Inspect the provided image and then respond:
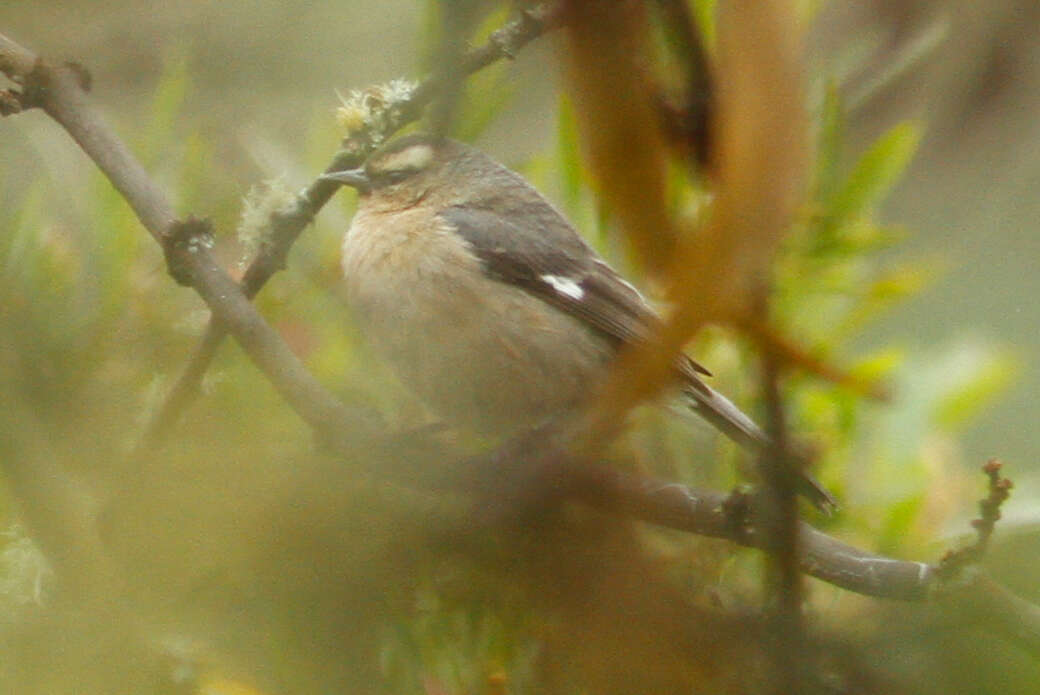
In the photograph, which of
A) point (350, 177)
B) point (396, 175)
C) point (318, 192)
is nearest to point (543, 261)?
point (396, 175)

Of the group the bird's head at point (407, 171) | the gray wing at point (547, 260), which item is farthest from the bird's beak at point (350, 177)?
the gray wing at point (547, 260)

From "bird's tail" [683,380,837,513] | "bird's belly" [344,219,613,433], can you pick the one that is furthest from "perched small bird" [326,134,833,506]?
"bird's tail" [683,380,837,513]

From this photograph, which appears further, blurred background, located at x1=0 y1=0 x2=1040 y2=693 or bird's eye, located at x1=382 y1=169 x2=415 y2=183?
bird's eye, located at x1=382 y1=169 x2=415 y2=183

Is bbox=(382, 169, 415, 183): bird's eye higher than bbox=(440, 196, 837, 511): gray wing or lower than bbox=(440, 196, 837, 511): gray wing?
higher

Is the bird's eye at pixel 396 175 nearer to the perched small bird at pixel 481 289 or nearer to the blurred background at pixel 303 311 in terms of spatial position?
the perched small bird at pixel 481 289

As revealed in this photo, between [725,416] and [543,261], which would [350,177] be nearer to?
[725,416]

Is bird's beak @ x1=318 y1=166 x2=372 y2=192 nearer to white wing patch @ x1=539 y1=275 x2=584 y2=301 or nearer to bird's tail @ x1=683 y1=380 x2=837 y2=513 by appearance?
bird's tail @ x1=683 y1=380 x2=837 y2=513
